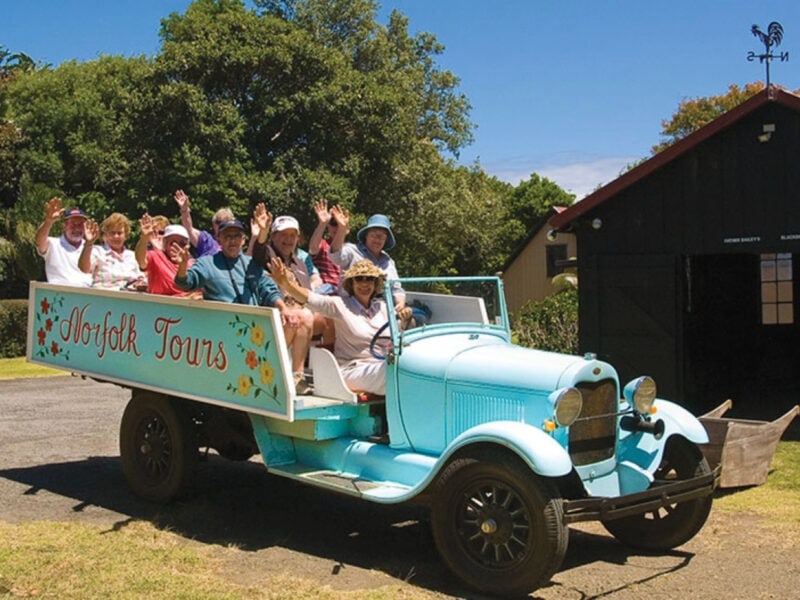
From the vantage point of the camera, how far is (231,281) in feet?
24.0

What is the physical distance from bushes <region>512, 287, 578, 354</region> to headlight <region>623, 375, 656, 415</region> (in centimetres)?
1226

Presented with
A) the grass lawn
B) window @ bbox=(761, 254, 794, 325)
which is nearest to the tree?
the grass lawn

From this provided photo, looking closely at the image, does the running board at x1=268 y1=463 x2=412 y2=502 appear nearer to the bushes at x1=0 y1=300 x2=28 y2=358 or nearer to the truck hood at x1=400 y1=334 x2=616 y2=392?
the truck hood at x1=400 y1=334 x2=616 y2=392

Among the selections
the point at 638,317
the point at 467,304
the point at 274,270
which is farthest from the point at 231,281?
the point at 638,317

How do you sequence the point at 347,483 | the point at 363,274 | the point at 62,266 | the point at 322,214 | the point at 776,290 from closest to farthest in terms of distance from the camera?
the point at 347,483 → the point at 363,274 → the point at 322,214 → the point at 62,266 → the point at 776,290

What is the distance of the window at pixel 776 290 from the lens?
14828 mm

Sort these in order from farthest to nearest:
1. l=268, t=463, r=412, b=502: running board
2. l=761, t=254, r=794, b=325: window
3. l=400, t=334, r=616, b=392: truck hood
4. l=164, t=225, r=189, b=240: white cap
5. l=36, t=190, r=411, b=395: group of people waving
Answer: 1. l=761, t=254, r=794, b=325: window
2. l=164, t=225, r=189, b=240: white cap
3. l=36, t=190, r=411, b=395: group of people waving
4. l=268, t=463, r=412, b=502: running board
5. l=400, t=334, r=616, b=392: truck hood

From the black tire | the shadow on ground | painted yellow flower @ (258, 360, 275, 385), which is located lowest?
the shadow on ground

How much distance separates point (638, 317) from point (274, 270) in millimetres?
7115

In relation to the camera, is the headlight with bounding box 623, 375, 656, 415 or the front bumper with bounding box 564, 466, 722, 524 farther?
the headlight with bounding box 623, 375, 656, 415

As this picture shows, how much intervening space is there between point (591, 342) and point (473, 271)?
101 feet

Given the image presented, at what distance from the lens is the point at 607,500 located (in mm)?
5355

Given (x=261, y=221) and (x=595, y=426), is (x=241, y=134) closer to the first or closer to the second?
(x=261, y=221)

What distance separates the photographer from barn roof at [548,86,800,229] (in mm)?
11281
